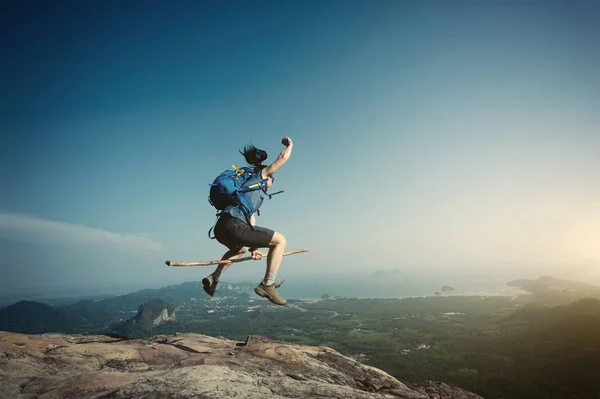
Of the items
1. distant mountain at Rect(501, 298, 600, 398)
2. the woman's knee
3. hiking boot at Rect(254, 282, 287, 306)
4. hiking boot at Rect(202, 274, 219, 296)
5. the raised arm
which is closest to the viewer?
the raised arm

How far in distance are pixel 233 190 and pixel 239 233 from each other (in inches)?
39.5

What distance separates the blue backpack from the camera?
21.1ft

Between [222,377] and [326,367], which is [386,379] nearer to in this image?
[326,367]

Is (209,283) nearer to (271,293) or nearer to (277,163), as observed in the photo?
(271,293)

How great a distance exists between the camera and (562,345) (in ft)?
400

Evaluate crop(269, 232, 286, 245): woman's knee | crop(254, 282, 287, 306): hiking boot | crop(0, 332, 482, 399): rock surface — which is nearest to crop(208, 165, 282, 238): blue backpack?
crop(269, 232, 286, 245): woman's knee

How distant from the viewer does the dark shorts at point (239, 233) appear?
6469mm

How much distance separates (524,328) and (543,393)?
2826 inches

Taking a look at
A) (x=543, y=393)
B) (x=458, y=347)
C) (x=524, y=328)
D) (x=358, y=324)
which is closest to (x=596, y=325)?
(x=524, y=328)

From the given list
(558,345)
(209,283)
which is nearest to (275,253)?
(209,283)

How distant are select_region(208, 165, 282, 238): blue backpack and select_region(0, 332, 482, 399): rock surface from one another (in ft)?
10.8

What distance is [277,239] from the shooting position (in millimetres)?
7102

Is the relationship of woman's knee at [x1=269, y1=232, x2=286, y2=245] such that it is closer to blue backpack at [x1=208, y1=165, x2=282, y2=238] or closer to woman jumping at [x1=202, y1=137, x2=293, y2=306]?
woman jumping at [x1=202, y1=137, x2=293, y2=306]

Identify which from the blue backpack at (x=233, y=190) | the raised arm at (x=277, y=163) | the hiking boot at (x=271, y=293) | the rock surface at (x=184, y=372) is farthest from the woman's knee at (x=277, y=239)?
the rock surface at (x=184, y=372)
